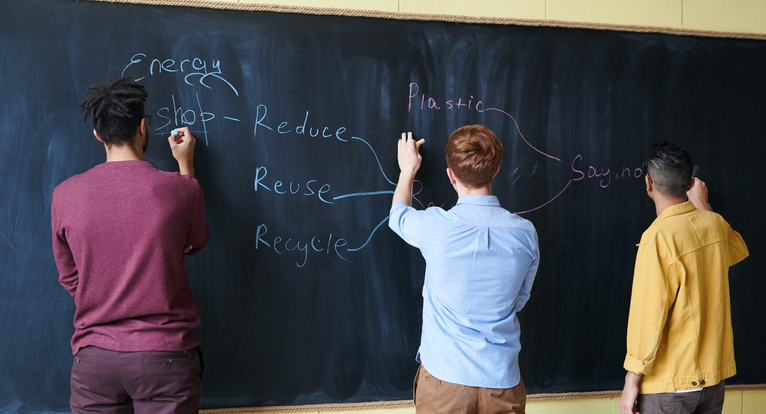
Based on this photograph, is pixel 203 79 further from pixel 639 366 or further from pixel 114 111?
pixel 639 366

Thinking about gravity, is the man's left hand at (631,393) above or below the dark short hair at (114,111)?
below

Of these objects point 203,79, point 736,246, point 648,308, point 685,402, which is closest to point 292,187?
point 203,79

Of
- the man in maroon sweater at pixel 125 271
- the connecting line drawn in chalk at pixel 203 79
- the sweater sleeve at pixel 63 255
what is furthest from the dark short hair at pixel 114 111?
the connecting line drawn in chalk at pixel 203 79

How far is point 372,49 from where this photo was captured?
203 centimetres

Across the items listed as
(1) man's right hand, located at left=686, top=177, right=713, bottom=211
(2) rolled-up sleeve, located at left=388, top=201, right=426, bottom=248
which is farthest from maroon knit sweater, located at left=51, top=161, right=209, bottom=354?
(1) man's right hand, located at left=686, top=177, right=713, bottom=211

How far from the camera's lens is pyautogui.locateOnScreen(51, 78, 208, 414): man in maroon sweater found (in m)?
1.47

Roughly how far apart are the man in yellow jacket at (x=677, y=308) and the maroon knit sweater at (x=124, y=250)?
1.44 metres

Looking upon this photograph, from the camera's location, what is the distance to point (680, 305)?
65.2 inches

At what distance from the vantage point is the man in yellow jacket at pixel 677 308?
5.36 ft

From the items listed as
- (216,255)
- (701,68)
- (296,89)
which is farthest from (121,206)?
(701,68)

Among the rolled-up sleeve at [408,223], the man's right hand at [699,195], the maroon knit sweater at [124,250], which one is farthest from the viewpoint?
the man's right hand at [699,195]

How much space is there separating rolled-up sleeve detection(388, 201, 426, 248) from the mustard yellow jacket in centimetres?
73

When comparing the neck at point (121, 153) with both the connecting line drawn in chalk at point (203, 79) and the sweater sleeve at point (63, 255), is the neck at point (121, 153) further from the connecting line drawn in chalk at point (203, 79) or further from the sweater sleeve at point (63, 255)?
the connecting line drawn in chalk at point (203, 79)

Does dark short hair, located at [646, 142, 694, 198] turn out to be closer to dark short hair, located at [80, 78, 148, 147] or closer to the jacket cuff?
the jacket cuff
